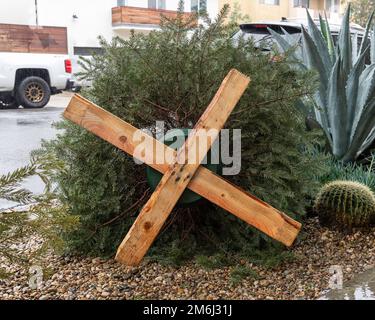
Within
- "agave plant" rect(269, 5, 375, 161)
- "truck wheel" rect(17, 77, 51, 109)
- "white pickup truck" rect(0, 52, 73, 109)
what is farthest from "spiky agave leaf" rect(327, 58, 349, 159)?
"truck wheel" rect(17, 77, 51, 109)

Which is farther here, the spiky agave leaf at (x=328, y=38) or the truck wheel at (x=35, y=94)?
the truck wheel at (x=35, y=94)

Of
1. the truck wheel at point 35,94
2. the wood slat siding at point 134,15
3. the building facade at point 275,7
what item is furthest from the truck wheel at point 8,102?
the building facade at point 275,7

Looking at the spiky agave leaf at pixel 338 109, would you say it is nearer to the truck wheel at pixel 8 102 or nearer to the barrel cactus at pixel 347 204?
the barrel cactus at pixel 347 204

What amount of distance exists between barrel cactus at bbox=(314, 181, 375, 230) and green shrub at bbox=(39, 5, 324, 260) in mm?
331

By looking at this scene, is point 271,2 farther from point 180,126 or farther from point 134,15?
point 180,126

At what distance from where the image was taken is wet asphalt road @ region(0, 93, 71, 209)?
6.17 meters

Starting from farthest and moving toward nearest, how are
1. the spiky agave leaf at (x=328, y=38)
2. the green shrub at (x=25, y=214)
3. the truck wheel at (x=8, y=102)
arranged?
the truck wheel at (x=8, y=102)
the spiky agave leaf at (x=328, y=38)
the green shrub at (x=25, y=214)

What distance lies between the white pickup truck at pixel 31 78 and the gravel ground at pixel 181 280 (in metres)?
8.10

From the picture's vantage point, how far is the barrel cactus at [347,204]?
338cm

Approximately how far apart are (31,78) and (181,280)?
8814mm

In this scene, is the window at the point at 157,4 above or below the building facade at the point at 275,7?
below

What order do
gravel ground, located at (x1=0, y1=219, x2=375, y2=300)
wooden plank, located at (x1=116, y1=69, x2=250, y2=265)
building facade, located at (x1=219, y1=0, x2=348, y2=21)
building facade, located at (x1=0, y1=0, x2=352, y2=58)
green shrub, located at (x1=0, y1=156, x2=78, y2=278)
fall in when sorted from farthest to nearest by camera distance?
building facade, located at (x1=219, y1=0, x2=348, y2=21), building facade, located at (x1=0, y1=0, x2=352, y2=58), gravel ground, located at (x1=0, y1=219, x2=375, y2=300), wooden plank, located at (x1=116, y1=69, x2=250, y2=265), green shrub, located at (x1=0, y1=156, x2=78, y2=278)

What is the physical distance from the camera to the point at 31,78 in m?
10.7

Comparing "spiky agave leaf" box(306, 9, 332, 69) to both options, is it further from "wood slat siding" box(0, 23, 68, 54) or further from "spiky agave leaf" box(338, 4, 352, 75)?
"wood slat siding" box(0, 23, 68, 54)
